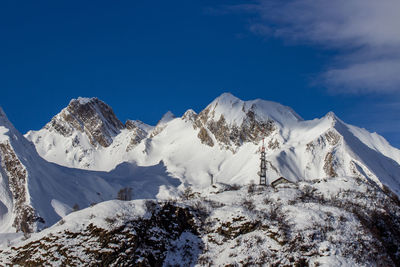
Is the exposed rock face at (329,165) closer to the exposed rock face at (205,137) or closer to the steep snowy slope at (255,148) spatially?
the steep snowy slope at (255,148)

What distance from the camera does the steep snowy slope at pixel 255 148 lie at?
4953 inches

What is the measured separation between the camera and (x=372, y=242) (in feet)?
102

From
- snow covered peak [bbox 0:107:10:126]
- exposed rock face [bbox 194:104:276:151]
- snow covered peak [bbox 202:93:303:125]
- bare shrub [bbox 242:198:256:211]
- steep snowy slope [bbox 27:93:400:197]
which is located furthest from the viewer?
snow covered peak [bbox 202:93:303:125]

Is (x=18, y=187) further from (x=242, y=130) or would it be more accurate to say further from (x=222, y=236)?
(x=222, y=236)

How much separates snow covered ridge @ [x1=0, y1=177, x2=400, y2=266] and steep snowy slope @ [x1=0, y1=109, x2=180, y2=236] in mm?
71653

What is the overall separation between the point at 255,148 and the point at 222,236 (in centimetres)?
11292

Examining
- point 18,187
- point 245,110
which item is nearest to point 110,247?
point 18,187

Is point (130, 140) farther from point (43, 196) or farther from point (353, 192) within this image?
point (353, 192)

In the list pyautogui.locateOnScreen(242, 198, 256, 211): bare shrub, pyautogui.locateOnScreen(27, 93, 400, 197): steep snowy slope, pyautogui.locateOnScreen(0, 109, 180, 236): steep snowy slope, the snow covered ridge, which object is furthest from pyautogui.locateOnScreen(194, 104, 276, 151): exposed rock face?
the snow covered ridge

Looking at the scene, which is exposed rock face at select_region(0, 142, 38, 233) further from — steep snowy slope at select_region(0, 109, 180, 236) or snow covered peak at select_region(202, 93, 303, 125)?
snow covered peak at select_region(202, 93, 303, 125)

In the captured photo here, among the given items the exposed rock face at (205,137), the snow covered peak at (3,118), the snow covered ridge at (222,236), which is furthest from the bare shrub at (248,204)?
the exposed rock face at (205,137)

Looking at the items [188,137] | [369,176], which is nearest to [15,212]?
[188,137]

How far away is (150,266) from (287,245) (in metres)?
8.72

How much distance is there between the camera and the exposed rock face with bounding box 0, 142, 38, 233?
347 feet
